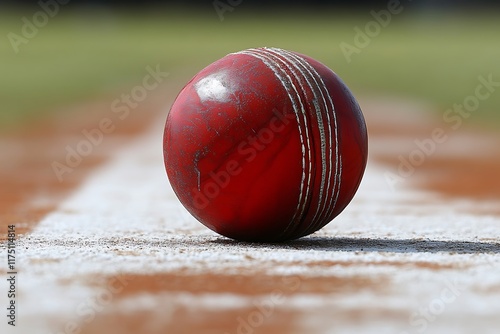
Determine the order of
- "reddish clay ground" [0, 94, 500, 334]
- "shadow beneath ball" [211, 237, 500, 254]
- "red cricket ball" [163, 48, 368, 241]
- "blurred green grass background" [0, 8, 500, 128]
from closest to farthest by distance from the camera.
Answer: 1. "reddish clay ground" [0, 94, 500, 334]
2. "red cricket ball" [163, 48, 368, 241]
3. "shadow beneath ball" [211, 237, 500, 254]
4. "blurred green grass background" [0, 8, 500, 128]

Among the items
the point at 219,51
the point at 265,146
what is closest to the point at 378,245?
the point at 265,146

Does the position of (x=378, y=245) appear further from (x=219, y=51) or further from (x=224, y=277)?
(x=219, y=51)

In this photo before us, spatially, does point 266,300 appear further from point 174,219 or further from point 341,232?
point 174,219

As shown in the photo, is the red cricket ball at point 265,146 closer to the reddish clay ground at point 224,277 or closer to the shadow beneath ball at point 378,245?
the shadow beneath ball at point 378,245

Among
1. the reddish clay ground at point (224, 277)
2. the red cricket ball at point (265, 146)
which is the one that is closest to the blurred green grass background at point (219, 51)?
the reddish clay ground at point (224, 277)

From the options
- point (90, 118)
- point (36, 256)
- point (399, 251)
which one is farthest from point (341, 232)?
point (90, 118)

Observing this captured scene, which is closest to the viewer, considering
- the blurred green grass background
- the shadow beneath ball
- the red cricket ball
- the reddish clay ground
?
the reddish clay ground

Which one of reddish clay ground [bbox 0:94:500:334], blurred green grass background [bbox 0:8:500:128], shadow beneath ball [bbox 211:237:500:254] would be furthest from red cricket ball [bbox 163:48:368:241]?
blurred green grass background [bbox 0:8:500:128]

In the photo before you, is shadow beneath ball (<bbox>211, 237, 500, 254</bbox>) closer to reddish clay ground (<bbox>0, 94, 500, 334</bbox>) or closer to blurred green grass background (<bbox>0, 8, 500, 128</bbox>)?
reddish clay ground (<bbox>0, 94, 500, 334</bbox>)
